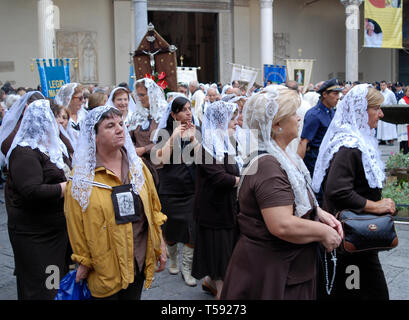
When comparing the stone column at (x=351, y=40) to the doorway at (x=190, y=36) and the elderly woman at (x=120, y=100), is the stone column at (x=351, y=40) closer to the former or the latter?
the doorway at (x=190, y=36)

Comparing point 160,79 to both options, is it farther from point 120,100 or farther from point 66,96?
point 66,96

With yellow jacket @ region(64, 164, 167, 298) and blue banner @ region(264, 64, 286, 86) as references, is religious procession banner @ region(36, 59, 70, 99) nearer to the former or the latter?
yellow jacket @ region(64, 164, 167, 298)

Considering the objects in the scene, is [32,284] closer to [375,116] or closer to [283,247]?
[283,247]

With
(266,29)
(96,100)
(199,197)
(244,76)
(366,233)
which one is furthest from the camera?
(266,29)

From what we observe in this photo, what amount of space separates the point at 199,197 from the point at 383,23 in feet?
62.4

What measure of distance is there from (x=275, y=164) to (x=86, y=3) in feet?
65.9

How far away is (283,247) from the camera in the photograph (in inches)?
98.6

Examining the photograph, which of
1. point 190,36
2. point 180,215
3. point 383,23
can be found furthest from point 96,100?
point 190,36

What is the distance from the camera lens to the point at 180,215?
5.02 meters

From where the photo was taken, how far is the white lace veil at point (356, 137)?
10.7 feet

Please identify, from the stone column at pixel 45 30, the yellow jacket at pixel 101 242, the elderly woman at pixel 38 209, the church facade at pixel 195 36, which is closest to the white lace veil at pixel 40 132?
the elderly woman at pixel 38 209

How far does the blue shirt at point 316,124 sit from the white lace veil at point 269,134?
2884 millimetres
